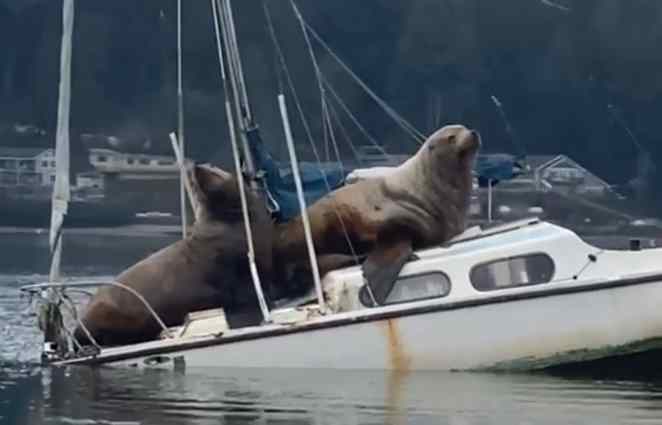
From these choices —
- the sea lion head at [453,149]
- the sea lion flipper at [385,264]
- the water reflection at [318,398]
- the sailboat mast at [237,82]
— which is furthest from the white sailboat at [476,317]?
the sailboat mast at [237,82]

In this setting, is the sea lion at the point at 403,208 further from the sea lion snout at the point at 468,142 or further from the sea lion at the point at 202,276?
the sea lion at the point at 202,276

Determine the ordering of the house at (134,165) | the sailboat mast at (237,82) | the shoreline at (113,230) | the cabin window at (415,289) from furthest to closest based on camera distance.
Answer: the house at (134,165) → the shoreline at (113,230) → the sailboat mast at (237,82) → the cabin window at (415,289)

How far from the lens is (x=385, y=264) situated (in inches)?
1328

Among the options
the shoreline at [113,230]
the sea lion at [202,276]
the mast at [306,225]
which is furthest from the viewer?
the shoreline at [113,230]

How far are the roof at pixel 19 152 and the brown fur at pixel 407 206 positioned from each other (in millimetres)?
111798

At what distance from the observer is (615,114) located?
141625mm

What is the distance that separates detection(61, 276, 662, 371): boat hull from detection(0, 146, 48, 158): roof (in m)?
114

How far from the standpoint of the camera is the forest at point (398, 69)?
447 feet

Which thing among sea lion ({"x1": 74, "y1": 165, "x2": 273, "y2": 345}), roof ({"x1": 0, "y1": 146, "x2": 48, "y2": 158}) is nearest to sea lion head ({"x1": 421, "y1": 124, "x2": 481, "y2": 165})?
sea lion ({"x1": 74, "y1": 165, "x2": 273, "y2": 345})

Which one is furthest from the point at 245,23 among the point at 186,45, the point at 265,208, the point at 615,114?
the point at 265,208

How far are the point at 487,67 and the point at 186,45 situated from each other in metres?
19.3

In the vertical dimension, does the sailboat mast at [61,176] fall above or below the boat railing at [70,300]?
above

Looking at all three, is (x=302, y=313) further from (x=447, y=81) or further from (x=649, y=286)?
(x=447, y=81)

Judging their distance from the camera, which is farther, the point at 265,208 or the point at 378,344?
the point at 265,208
